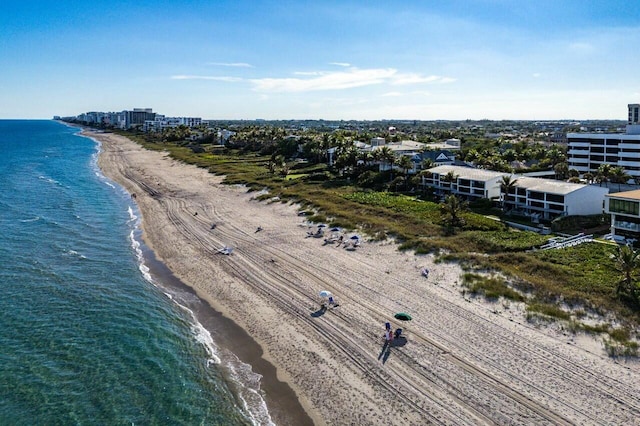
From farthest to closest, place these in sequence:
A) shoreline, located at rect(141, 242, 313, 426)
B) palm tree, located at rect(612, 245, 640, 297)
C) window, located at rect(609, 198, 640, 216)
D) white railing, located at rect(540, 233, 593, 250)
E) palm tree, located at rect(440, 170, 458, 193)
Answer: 1. palm tree, located at rect(440, 170, 458, 193)
2. white railing, located at rect(540, 233, 593, 250)
3. window, located at rect(609, 198, 640, 216)
4. palm tree, located at rect(612, 245, 640, 297)
5. shoreline, located at rect(141, 242, 313, 426)

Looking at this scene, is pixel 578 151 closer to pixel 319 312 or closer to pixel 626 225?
pixel 626 225

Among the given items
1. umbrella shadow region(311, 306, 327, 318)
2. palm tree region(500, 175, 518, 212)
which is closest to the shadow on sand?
umbrella shadow region(311, 306, 327, 318)

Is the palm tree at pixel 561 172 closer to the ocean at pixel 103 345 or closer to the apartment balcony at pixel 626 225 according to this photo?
the apartment balcony at pixel 626 225

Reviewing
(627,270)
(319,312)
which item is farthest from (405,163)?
(319,312)

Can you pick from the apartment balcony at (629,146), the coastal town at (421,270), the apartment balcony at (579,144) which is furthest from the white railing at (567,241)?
the apartment balcony at (579,144)

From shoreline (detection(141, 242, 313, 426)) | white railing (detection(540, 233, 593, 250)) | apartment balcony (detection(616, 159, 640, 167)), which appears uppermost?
apartment balcony (detection(616, 159, 640, 167))

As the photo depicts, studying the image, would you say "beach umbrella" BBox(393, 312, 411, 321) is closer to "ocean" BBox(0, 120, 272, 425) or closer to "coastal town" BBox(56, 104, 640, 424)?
"coastal town" BBox(56, 104, 640, 424)
